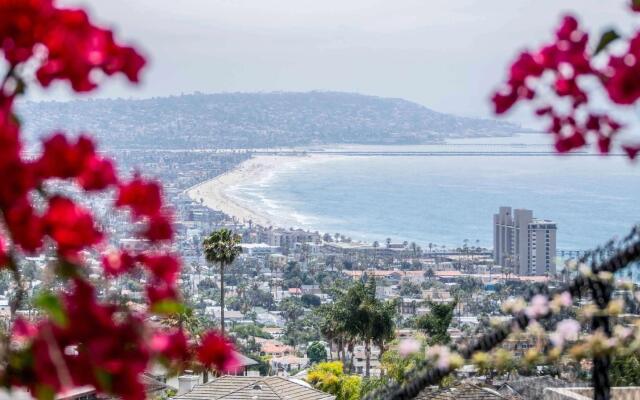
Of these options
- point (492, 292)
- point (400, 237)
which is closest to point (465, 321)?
point (492, 292)

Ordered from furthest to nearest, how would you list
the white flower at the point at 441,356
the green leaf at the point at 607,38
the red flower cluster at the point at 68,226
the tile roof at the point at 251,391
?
the tile roof at the point at 251,391
the white flower at the point at 441,356
the green leaf at the point at 607,38
the red flower cluster at the point at 68,226

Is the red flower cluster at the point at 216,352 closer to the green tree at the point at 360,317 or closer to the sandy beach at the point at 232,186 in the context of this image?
the green tree at the point at 360,317

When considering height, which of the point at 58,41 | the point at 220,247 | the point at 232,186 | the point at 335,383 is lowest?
the point at 335,383

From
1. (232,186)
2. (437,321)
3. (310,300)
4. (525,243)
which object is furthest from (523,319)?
(232,186)

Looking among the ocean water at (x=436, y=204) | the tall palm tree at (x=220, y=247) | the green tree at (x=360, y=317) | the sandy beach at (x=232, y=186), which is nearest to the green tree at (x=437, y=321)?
the green tree at (x=360, y=317)

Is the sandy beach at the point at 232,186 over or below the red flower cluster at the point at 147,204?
below

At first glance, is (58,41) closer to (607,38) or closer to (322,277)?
(607,38)

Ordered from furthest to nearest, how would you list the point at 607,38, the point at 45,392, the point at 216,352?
1. the point at 607,38
2. the point at 216,352
3. the point at 45,392
